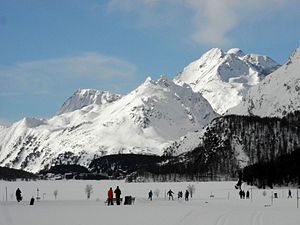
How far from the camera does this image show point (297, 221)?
1355 inches

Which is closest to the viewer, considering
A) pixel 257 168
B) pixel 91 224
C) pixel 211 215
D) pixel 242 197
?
pixel 91 224

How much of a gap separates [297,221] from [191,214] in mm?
7053

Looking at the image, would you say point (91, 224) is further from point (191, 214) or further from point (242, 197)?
point (242, 197)

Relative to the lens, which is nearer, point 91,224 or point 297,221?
point 91,224

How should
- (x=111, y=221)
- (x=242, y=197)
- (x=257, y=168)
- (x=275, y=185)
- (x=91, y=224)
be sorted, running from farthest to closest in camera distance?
1. (x=257, y=168)
2. (x=275, y=185)
3. (x=242, y=197)
4. (x=111, y=221)
5. (x=91, y=224)

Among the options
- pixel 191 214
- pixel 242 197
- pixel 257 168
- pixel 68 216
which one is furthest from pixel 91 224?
pixel 257 168

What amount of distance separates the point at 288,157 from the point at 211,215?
4843 inches

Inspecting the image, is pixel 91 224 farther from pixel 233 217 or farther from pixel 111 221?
pixel 233 217

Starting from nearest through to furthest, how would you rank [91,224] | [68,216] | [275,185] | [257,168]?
[91,224], [68,216], [275,185], [257,168]

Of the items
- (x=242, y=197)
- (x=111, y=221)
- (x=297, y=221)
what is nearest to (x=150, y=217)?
(x=111, y=221)

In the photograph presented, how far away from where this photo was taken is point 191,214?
3847cm

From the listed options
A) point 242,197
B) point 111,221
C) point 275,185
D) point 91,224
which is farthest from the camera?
point 275,185

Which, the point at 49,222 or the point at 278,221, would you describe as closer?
the point at 49,222

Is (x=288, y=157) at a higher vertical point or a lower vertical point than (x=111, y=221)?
higher
